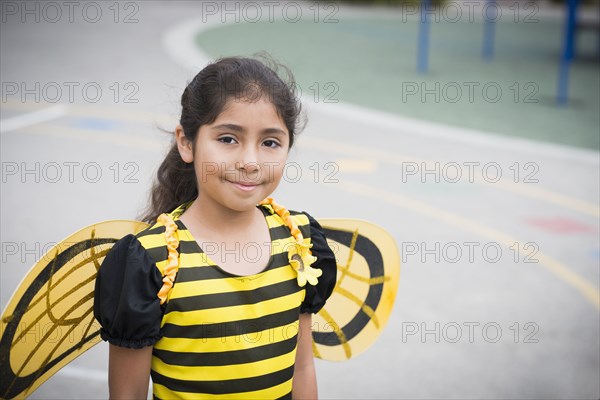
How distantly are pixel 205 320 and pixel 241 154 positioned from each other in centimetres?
42

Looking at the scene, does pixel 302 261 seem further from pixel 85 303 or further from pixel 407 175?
pixel 407 175

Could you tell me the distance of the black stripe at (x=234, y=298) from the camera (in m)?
2.19

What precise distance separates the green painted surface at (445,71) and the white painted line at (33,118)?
100 inches

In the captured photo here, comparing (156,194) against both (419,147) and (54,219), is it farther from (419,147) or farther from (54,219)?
(419,147)

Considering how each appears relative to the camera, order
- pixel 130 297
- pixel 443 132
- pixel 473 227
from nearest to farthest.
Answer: pixel 130 297
pixel 473 227
pixel 443 132

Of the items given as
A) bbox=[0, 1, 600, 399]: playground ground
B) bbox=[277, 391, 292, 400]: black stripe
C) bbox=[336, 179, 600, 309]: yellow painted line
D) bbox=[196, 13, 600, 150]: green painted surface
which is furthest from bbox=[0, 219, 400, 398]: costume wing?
bbox=[196, 13, 600, 150]: green painted surface

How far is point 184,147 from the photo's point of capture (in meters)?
2.38

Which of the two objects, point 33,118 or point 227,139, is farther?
point 33,118

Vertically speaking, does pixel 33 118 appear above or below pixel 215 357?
above

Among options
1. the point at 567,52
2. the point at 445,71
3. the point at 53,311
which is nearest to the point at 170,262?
the point at 53,311

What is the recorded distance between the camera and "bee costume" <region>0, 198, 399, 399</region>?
217 cm

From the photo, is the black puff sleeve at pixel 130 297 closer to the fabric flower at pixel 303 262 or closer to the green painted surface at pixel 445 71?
the fabric flower at pixel 303 262

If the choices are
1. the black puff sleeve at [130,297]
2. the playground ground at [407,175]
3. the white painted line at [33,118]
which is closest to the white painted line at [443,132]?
the playground ground at [407,175]

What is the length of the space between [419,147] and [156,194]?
5281 mm
